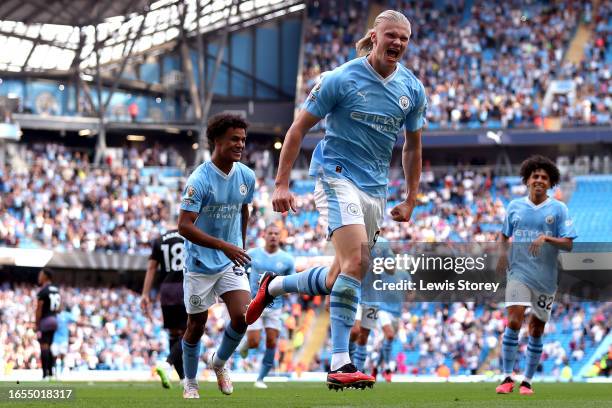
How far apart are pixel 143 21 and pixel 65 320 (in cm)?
1566

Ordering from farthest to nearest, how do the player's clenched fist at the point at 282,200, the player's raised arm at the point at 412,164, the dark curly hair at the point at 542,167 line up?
the dark curly hair at the point at 542,167
the player's raised arm at the point at 412,164
the player's clenched fist at the point at 282,200

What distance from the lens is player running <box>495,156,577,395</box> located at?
12820 millimetres

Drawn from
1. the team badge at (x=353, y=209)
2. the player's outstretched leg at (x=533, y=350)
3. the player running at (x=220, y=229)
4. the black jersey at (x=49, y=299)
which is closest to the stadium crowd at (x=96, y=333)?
the black jersey at (x=49, y=299)

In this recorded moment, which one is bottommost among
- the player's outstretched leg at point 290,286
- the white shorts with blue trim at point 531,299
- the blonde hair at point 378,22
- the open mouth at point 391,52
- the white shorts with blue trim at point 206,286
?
the white shorts with blue trim at point 531,299

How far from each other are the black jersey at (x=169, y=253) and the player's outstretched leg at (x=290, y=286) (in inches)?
204

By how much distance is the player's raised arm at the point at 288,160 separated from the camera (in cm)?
818

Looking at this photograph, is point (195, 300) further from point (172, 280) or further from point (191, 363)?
point (172, 280)

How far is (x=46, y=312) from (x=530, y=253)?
987cm

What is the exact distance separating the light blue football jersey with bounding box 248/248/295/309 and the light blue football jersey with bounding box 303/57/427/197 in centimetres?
825

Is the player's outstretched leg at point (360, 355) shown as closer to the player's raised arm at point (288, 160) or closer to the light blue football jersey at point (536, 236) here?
the light blue football jersey at point (536, 236)

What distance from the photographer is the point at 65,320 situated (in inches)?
1347

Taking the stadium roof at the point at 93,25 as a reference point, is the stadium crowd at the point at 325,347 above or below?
below

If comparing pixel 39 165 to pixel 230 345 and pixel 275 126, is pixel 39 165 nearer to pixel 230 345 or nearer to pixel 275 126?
pixel 275 126

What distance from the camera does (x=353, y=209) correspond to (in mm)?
8750
